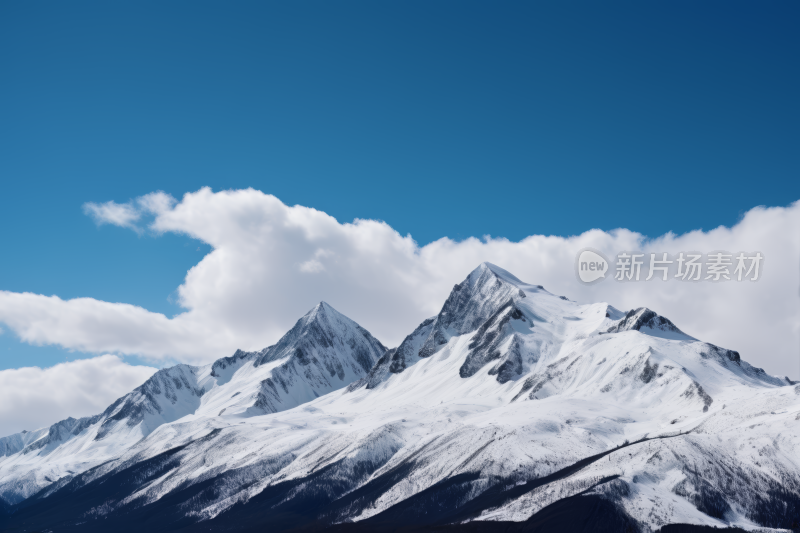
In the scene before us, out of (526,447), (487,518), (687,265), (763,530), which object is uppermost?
(687,265)

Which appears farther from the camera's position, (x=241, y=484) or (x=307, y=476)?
(x=241, y=484)

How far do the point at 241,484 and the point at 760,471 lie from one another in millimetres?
132305

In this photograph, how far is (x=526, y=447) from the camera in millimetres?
157375

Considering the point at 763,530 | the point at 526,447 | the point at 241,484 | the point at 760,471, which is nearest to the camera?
the point at 763,530

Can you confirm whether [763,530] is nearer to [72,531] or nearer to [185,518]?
[185,518]

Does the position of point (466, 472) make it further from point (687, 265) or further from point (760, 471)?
point (687, 265)

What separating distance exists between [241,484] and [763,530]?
13634cm

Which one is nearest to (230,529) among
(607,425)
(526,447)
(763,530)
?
(526,447)

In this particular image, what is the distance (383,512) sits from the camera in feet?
465

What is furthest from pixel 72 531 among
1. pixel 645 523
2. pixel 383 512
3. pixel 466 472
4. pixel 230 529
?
pixel 645 523

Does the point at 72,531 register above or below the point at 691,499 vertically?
above

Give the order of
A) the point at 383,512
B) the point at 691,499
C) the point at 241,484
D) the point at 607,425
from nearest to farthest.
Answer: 1. the point at 691,499
2. the point at 383,512
3. the point at 607,425
4. the point at 241,484

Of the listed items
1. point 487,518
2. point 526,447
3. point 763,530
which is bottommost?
point 763,530

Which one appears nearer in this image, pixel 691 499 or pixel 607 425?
pixel 691 499
